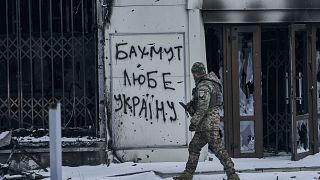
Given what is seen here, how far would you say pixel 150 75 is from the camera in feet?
31.6

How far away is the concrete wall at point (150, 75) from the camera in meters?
9.57

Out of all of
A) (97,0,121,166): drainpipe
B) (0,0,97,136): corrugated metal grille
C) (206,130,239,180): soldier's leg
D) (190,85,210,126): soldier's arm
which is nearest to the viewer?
(190,85,210,126): soldier's arm

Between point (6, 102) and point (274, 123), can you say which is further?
point (274, 123)

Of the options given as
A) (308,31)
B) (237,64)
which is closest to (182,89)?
(237,64)

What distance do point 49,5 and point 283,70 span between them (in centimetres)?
461

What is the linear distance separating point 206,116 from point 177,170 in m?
1.48

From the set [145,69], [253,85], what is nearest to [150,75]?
[145,69]

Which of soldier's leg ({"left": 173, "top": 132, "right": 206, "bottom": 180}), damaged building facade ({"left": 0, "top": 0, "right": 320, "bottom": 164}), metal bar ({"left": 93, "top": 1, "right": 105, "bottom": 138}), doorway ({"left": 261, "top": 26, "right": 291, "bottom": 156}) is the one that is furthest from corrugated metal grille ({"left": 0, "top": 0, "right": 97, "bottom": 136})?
doorway ({"left": 261, "top": 26, "right": 291, "bottom": 156})

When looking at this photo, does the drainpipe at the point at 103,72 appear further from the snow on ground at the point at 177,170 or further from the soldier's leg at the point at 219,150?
the soldier's leg at the point at 219,150

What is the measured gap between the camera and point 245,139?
10.1m

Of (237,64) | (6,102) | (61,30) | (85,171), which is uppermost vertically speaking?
(61,30)

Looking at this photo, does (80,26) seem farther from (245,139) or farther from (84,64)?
(245,139)

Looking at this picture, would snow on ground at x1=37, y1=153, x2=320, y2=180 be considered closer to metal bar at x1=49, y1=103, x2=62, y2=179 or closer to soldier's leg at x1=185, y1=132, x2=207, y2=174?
soldier's leg at x1=185, y1=132, x2=207, y2=174

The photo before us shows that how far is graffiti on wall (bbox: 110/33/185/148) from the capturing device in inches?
378
